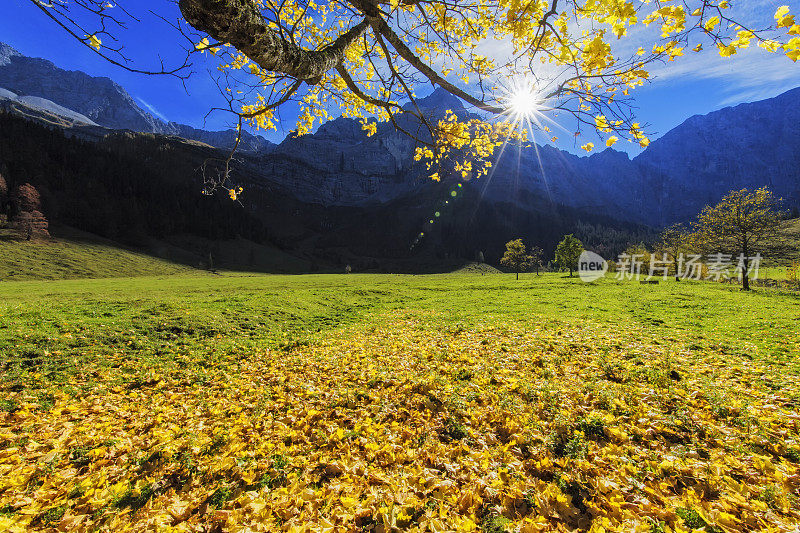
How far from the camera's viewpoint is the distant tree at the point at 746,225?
1264 inches

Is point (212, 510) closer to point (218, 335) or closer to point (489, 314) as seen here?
point (218, 335)

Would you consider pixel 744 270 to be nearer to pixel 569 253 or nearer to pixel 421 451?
pixel 569 253

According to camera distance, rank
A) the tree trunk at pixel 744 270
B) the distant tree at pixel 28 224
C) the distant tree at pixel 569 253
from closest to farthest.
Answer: the tree trunk at pixel 744 270
the distant tree at pixel 569 253
the distant tree at pixel 28 224

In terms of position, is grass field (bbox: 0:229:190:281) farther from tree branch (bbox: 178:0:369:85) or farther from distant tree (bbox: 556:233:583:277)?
distant tree (bbox: 556:233:583:277)

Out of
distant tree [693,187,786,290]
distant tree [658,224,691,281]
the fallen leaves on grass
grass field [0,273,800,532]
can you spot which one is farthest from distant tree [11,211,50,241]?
distant tree [658,224,691,281]

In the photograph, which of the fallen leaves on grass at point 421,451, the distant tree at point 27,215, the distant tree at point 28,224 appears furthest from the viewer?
the distant tree at point 27,215

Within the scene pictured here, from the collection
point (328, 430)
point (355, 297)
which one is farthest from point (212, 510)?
point (355, 297)

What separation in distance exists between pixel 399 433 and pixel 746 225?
46575mm

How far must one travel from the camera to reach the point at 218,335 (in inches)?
548

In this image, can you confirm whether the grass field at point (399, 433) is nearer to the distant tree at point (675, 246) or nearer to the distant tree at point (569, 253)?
the distant tree at point (675, 246)

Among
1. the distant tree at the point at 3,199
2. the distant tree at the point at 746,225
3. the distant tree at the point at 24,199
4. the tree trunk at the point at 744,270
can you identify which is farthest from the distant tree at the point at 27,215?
the tree trunk at the point at 744,270

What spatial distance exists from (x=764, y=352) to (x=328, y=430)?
14168mm

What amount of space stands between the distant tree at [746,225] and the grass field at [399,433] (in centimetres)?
3029

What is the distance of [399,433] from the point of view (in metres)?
5.76
